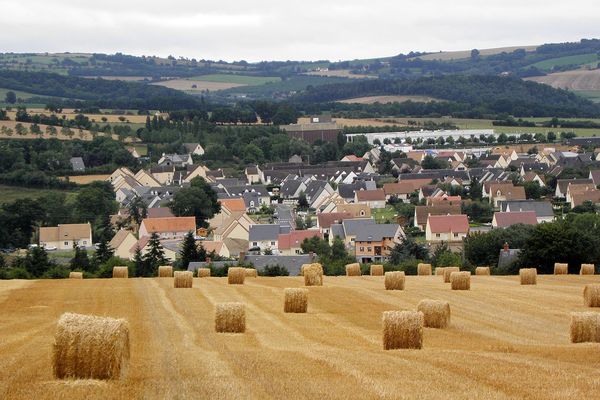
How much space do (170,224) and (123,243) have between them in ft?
30.9

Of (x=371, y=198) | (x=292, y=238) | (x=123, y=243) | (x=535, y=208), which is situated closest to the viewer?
(x=292, y=238)

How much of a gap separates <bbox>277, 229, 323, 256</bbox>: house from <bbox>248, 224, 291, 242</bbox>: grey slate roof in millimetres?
1656

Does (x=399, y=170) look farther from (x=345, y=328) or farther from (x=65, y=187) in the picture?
(x=345, y=328)

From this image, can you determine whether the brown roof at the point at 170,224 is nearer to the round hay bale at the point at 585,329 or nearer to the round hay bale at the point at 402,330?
the round hay bale at the point at 585,329

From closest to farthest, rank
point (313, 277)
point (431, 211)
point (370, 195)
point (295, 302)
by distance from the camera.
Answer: point (295, 302) < point (313, 277) < point (431, 211) < point (370, 195)

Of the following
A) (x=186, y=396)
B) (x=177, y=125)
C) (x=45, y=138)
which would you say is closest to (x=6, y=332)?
(x=186, y=396)

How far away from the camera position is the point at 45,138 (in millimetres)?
142000

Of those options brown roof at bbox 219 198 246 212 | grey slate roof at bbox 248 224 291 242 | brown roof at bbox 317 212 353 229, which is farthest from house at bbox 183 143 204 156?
grey slate roof at bbox 248 224 291 242

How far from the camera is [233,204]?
10475 cm

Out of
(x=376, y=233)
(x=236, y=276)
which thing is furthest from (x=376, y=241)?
(x=236, y=276)

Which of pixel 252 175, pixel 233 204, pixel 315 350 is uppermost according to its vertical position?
pixel 315 350

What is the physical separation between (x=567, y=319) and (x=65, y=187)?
9567 cm

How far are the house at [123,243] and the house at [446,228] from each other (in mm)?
21555

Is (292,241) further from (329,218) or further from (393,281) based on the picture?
(393,281)
